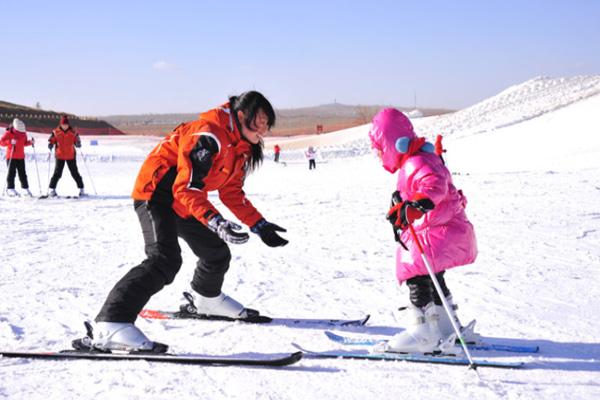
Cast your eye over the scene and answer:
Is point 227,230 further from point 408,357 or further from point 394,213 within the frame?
point 408,357

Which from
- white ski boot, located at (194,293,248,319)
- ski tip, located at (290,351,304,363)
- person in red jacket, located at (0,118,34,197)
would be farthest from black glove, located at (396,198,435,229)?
person in red jacket, located at (0,118,34,197)

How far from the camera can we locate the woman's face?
3.11m

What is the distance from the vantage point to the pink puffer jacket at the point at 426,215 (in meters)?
2.96

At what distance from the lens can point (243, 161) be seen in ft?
10.7

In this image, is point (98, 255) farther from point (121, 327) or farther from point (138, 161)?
point (138, 161)

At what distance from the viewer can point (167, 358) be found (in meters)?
2.87

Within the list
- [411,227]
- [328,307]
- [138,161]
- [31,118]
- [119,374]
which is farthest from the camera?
[31,118]

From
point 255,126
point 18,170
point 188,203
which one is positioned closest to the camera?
point 188,203

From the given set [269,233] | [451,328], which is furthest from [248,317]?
[451,328]

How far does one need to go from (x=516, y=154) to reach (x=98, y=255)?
17.1 metres

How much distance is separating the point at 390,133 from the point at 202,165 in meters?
1.00

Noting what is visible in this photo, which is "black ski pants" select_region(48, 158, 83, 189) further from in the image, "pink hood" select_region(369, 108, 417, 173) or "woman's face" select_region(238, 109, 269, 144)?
"pink hood" select_region(369, 108, 417, 173)

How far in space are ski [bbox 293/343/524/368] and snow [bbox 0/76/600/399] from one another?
5 centimetres

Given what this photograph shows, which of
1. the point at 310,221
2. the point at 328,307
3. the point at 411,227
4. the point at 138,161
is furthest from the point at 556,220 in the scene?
the point at 138,161
